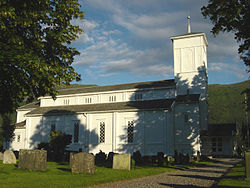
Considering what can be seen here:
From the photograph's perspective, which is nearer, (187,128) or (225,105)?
(187,128)

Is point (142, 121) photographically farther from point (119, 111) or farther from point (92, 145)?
point (92, 145)

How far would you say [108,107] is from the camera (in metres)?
38.9

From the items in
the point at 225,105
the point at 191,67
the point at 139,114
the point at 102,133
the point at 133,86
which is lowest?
the point at 102,133

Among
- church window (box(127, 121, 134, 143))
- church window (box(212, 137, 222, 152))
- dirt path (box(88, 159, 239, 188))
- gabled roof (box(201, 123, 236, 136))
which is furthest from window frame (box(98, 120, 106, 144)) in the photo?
dirt path (box(88, 159, 239, 188))

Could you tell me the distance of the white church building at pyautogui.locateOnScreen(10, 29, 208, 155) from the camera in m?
34.8

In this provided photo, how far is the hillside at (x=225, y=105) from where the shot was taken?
465 ft

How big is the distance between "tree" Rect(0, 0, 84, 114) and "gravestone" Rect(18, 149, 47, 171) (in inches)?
138

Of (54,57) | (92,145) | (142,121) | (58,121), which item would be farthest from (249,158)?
(58,121)

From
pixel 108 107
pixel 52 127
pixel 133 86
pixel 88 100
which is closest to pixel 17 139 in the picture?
pixel 52 127

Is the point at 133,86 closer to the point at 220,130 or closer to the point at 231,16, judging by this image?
the point at 220,130

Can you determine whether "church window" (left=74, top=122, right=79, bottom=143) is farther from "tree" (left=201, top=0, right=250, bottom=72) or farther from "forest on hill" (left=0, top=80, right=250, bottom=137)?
"forest on hill" (left=0, top=80, right=250, bottom=137)

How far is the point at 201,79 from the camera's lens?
131ft

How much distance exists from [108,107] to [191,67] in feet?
45.5

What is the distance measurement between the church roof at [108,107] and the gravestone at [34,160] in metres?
20.1
